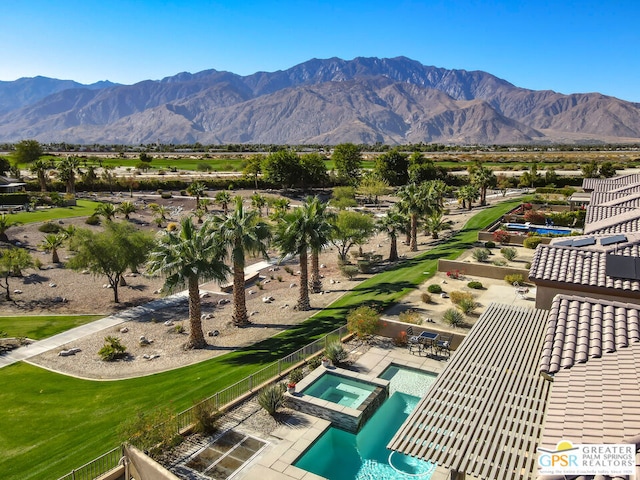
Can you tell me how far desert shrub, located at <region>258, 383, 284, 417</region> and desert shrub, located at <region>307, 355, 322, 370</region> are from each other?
10.6 ft

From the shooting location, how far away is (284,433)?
626 inches

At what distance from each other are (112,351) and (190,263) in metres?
6.19

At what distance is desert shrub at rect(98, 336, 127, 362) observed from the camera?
24141mm

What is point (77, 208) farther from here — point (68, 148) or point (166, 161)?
point (68, 148)

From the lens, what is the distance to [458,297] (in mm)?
28219

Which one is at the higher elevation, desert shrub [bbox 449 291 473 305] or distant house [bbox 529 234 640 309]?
distant house [bbox 529 234 640 309]

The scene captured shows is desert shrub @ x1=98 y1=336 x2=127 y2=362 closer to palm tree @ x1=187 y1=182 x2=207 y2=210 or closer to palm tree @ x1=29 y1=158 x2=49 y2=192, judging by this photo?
palm tree @ x1=187 y1=182 x2=207 y2=210

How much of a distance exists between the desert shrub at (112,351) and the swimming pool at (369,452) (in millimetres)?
13743

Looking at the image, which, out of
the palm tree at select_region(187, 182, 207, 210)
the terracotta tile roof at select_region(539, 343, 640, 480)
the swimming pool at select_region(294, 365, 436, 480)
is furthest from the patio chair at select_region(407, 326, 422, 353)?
the palm tree at select_region(187, 182, 207, 210)

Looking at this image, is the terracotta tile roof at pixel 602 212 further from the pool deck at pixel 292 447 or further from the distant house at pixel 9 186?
the distant house at pixel 9 186

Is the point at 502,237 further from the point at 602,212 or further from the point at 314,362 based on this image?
the point at 314,362

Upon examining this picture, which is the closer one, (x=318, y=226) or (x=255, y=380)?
(x=255, y=380)

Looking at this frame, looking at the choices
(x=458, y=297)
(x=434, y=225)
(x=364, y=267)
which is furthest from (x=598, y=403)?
(x=434, y=225)

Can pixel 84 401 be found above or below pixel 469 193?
below
